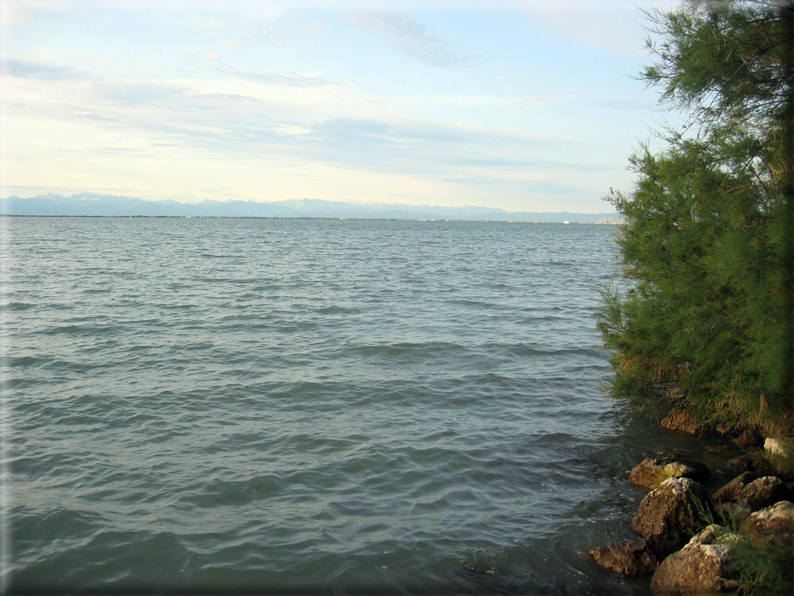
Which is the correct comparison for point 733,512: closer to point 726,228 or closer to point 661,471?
point 661,471

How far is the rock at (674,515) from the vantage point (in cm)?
705

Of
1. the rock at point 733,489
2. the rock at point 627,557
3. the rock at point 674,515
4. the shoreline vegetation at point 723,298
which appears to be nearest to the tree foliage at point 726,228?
the shoreline vegetation at point 723,298

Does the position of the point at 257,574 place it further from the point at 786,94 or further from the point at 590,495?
the point at 786,94

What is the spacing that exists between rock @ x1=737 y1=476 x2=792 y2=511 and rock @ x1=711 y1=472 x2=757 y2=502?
9.7 inches

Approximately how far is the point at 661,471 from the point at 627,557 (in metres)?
2.49

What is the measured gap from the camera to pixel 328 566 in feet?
22.6

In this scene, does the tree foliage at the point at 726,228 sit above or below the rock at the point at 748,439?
above

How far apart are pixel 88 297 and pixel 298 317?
9890 millimetres

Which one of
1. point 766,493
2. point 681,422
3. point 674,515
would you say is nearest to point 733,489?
point 766,493

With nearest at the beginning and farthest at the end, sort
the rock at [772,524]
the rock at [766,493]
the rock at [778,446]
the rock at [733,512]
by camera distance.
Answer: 1. the rock at [772,524]
2. the rock at [733,512]
3. the rock at [766,493]
4. the rock at [778,446]

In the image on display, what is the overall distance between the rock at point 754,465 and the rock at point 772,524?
2018 millimetres

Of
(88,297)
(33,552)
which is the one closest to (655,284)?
(33,552)

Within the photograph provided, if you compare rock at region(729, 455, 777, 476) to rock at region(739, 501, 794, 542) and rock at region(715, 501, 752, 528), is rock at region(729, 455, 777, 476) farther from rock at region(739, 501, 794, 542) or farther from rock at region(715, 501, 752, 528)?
rock at region(739, 501, 794, 542)

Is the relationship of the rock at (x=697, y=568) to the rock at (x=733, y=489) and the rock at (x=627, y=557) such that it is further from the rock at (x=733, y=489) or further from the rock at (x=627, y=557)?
the rock at (x=733, y=489)
